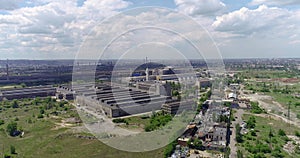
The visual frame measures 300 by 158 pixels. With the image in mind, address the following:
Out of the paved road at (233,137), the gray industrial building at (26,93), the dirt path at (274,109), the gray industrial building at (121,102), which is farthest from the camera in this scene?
the gray industrial building at (26,93)

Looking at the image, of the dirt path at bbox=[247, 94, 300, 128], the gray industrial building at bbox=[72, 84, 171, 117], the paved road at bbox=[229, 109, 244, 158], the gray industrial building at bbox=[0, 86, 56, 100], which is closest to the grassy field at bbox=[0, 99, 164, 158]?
the gray industrial building at bbox=[72, 84, 171, 117]

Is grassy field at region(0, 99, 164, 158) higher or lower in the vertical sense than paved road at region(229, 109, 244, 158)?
higher

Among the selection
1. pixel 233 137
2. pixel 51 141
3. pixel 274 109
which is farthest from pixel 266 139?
pixel 51 141

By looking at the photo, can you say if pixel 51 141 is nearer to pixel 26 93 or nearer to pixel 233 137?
pixel 233 137

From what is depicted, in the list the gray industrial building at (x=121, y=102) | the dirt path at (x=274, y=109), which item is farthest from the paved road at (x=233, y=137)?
the gray industrial building at (x=121, y=102)

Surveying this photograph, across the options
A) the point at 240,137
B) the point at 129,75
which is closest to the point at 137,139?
the point at 240,137

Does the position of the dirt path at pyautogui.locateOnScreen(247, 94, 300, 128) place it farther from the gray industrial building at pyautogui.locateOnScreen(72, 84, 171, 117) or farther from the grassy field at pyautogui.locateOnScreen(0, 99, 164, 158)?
the grassy field at pyautogui.locateOnScreen(0, 99, 164, 158)

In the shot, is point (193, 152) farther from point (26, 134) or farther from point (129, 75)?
point (129, 75)

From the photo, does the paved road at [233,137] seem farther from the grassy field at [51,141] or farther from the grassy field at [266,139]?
the grassy field at [51,141]
